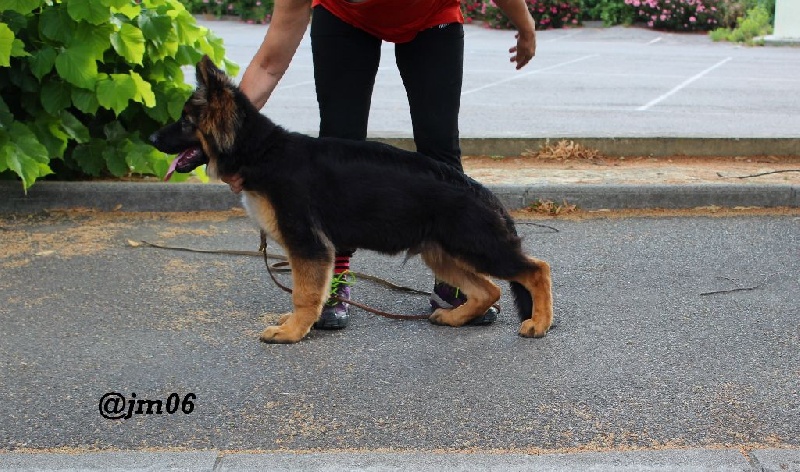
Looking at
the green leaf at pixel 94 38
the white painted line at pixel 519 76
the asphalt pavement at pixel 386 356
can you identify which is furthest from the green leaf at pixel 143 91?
the white painted line at pixel 519 76

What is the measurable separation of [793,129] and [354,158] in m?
7.02

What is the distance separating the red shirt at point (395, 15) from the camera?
4.70m

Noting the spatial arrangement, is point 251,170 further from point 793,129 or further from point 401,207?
point 793,129

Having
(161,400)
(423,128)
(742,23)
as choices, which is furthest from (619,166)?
(742,23)

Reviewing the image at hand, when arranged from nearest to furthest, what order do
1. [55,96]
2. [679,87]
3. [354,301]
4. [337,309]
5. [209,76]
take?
1. [209,76]
2. [337,309]
3. [354,301]
4. [55,96]
5. [679,87]

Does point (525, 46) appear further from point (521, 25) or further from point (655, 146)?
point (655, 146)

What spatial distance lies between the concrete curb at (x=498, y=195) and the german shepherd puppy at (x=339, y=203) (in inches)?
101

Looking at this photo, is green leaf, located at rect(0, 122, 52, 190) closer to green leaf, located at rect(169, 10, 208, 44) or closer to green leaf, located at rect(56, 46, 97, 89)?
green leaf, located at rect(56, 46, 97, 89)

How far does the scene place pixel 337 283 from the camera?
523 centimetres

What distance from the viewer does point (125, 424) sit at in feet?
12.7

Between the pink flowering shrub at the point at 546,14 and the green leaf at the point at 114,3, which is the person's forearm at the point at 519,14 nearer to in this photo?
the green leaf at the point at 114,3

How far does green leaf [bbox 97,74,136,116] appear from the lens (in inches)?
270

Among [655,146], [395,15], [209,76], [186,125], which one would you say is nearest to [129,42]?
[186,125]

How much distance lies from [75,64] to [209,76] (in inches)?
103
